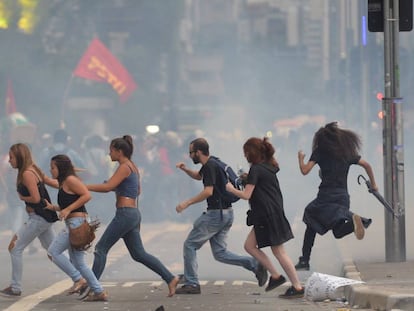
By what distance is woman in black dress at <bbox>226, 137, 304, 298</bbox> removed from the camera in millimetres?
11031

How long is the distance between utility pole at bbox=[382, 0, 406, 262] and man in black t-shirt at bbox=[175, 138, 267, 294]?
1.90m

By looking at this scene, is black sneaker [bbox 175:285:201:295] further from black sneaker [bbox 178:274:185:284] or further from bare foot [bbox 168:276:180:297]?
bare foot [bbox 168:276:180:297]

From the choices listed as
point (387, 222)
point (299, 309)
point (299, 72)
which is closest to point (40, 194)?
point (299, 309)

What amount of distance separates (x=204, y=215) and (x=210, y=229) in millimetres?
129

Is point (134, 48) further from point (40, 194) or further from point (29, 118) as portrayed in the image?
point (40, 194)

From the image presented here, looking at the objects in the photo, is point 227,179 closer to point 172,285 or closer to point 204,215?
point 204,215

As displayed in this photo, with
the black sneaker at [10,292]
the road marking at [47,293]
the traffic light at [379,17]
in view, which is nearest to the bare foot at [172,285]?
the road marking at [47,293]

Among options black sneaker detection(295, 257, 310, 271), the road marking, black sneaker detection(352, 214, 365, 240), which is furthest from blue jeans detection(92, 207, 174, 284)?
black sneaker detection(352, 214, 365, 240)

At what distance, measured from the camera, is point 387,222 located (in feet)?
43.3

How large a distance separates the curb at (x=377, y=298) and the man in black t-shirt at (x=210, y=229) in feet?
4.06

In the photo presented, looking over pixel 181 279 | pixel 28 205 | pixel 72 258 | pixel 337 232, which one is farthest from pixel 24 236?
pixel 337 232

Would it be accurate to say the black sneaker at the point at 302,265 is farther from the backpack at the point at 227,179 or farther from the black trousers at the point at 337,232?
the backpack at the point at 227,179

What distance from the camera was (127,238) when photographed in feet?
37.6

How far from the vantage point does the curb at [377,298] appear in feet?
31.6
